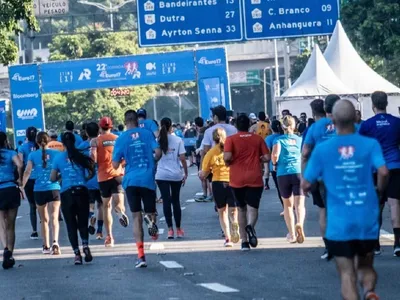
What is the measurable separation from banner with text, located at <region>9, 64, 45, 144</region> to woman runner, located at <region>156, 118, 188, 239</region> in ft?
90.8

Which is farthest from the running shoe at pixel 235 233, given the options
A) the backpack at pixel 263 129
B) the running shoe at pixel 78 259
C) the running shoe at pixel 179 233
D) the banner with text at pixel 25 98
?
the banner with text at pixel 25 98

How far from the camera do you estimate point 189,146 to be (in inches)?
2341

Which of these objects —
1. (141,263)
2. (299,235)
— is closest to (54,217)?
(141,263)

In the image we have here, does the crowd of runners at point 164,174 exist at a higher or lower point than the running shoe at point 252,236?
higher

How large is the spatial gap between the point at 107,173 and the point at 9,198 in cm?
268

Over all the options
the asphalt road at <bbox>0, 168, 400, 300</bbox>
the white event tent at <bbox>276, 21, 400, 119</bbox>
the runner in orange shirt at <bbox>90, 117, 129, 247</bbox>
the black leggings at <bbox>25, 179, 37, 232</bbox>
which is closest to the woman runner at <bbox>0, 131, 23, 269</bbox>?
the asphalt road at <bbox>0, 168, 400, 300</bbox>

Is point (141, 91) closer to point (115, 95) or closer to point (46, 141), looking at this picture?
point (115, 95)

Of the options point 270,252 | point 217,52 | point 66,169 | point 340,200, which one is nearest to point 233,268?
point 270,252

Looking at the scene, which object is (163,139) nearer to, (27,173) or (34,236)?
(27,173)

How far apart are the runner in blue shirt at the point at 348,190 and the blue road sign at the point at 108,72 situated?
3817 cm

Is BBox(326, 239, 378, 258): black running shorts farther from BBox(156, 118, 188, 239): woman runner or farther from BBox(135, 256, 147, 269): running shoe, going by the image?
BBox(156, 118, 188, 239): woman runner

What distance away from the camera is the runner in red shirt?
17.4 metres

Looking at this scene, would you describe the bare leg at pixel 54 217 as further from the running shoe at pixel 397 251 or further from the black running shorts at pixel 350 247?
the black running shorts at pixel 350 247

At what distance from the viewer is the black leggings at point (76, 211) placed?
→ 16.9 meters
